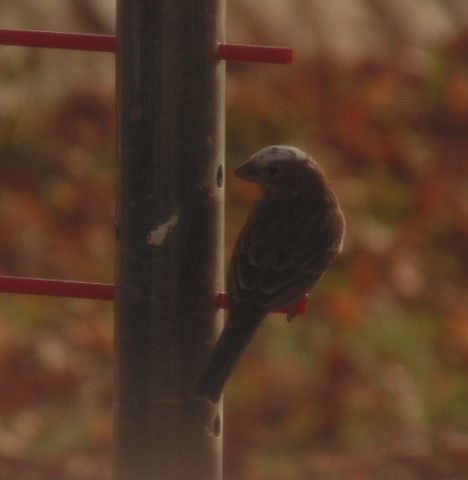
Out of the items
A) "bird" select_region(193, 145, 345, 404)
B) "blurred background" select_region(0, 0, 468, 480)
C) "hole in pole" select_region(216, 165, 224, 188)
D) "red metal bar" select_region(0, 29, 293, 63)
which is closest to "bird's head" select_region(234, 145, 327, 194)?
"bird" select_region(193, 145, 345, 404)

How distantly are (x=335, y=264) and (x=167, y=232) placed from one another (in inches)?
162

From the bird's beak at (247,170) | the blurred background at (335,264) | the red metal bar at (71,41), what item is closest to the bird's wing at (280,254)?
the bird's beak at (247,170)

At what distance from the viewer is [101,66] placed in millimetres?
10383

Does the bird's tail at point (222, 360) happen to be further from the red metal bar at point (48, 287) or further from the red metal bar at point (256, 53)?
the red metal bar at point (256, 53)

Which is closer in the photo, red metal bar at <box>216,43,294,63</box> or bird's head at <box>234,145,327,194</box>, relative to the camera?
red metal bar at <box>216,43,294,63</box>

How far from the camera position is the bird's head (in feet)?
16.0

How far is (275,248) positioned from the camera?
4.81 meters

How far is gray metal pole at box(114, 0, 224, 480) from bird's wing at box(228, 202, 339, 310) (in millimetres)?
86

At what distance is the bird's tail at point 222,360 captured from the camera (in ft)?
14.8

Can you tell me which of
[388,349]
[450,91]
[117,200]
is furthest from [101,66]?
[117,200]

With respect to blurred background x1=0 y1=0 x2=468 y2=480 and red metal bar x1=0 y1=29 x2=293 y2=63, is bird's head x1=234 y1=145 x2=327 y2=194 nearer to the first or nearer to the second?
red metal bar x1=0 y1=29 x2=293 y2=63

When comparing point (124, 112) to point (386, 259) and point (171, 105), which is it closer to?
point (171, 105)

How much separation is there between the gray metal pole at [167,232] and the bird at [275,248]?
97 mm

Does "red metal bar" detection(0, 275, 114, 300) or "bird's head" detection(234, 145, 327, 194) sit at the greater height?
"bird's head" detection(234, 145, 327, 194)
